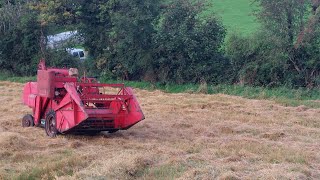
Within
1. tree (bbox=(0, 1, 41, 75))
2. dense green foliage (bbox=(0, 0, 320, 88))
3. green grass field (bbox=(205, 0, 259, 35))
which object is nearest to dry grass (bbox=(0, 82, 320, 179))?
dense green foliage (bbox=(0, 0, 320, 88))

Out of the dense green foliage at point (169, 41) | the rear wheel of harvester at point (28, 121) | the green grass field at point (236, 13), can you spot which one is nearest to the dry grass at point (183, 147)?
the rear wheel of harvester at point (28, 121)

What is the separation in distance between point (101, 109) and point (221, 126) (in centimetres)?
326

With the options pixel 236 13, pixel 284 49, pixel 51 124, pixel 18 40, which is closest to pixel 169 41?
pixel 284 49

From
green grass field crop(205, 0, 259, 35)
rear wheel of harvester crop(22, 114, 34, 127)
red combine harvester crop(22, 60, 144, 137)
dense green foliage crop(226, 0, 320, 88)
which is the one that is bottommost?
rear wheel of harvester crop(22, 114, 34, 127)

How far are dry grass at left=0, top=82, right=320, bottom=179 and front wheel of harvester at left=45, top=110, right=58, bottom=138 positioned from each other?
29 centimetres

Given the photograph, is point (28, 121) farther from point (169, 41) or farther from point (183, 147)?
point (169, 41)

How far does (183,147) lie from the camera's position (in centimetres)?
1152

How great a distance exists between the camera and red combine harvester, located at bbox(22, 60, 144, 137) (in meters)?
12.5

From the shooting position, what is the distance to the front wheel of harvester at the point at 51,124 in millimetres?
13125

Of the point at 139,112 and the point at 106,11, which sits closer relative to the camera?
the point at 139,112

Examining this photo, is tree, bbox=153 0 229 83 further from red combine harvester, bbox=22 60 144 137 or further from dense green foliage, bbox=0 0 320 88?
red combine harvester, bbox=22 60 144 137

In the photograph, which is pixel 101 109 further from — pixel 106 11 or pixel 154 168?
pixel 106 11

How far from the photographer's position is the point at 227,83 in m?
24.3

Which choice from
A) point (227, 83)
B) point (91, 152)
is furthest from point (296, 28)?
point (91, 152)
